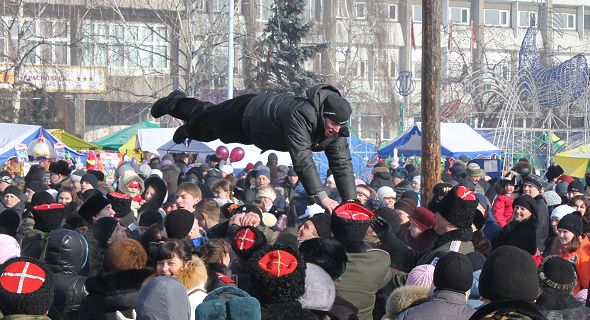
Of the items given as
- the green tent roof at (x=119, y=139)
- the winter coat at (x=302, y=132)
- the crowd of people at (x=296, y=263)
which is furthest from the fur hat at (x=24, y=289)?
the green tent roof at (x=119, y=139)

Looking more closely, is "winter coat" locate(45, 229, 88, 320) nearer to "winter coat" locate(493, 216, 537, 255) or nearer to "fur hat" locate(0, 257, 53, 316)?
"fur hat" locate(0, 257, 53, 316)

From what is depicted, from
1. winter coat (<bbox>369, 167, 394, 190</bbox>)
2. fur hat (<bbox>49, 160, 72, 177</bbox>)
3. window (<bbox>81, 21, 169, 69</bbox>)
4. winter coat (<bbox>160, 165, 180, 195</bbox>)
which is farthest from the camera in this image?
window (<bbox>81, 21, 169, 69</bbox>)

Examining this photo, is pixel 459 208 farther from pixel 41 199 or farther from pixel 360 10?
pixel 360 10

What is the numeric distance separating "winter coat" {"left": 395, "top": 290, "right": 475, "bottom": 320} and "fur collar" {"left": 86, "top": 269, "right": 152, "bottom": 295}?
1.86 m

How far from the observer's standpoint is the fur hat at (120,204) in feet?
32.3

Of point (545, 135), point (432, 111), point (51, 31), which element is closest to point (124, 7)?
point (51, 31)

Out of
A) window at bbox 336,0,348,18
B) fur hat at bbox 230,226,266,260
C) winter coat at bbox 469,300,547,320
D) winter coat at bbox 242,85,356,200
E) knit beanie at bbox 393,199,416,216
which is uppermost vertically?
window at bbox 336,0,348,18

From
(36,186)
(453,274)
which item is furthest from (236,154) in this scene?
(453,274)

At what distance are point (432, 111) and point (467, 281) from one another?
5700 mm

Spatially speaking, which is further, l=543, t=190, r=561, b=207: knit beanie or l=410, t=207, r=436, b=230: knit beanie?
l=543, t=190, r=561, b=207: knit beanie

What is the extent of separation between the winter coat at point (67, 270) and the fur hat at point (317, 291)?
68.0 inches

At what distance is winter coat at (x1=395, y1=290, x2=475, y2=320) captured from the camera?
512cm

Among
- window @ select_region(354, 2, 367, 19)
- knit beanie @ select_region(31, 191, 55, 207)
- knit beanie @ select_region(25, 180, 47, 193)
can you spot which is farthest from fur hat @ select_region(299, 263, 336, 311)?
window @ select_region(354, 2, 367, 19)

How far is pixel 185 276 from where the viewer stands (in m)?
6.27
